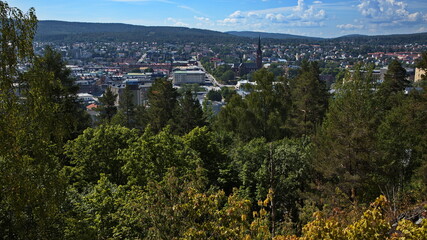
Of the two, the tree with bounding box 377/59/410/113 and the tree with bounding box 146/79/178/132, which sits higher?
the tree with bounding box 377/59/410/113

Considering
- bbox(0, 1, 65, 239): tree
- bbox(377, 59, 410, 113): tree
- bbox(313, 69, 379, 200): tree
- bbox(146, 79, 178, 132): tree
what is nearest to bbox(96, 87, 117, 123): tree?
bbox(146, 79, 178, 132): tree

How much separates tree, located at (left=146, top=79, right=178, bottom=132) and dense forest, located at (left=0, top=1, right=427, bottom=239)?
116 millimetres

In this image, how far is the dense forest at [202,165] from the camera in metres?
6.09

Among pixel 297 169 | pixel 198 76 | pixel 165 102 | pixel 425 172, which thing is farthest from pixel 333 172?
pixel 198 76

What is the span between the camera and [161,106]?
95.5 ft

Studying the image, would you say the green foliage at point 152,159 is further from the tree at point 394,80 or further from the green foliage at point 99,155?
the tree at point 394,80

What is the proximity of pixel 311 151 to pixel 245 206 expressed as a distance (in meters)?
10.2

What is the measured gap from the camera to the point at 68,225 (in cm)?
757

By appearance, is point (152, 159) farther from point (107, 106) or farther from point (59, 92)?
point (107, 106)

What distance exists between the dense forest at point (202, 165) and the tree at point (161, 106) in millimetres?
116

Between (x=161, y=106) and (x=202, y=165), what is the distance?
51.4ft

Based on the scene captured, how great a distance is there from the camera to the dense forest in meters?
6.09

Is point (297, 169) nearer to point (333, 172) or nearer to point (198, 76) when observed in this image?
point (333, 172)

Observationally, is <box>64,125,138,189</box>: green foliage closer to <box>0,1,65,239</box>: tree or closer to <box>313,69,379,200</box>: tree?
<box>0,1,65,239</box>: tree
